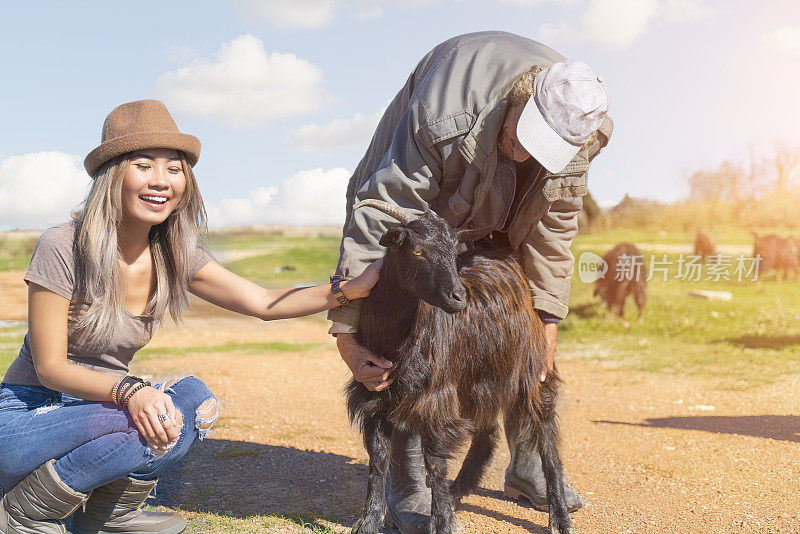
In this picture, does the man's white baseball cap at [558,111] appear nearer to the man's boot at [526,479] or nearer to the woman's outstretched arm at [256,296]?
the woman's outstretched arm at [256,296]

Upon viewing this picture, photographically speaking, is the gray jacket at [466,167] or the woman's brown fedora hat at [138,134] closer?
the woman's brown fedora hat at [138,134]

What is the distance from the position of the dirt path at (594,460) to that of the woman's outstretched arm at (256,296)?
36cm

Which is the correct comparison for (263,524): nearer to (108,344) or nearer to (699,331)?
(108,344)

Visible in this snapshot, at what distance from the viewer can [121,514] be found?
11.8 ft

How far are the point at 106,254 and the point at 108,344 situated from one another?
0.48m

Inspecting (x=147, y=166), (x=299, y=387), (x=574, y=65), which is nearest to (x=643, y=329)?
(x=299, y=387)

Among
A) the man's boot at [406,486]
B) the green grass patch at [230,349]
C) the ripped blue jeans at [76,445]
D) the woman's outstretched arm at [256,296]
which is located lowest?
the green grass patch at [230,349]

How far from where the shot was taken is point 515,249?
424 cm

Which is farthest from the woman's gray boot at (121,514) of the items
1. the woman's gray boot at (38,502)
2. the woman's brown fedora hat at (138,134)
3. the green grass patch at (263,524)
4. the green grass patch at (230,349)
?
the green grass patch at (230,349)

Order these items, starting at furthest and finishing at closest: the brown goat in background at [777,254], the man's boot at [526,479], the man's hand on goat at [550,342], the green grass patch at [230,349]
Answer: the brown goat in background at [777,254]
the green grass patch at [230,349]
the man's boot at [526,479]
the man's hand on goat at [550,342]

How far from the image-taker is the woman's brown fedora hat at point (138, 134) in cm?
Answer: 318

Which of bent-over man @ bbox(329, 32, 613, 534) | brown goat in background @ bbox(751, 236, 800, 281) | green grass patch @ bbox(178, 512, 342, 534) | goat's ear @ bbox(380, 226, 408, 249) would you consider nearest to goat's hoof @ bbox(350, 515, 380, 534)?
green grass patch @ bbox(178, 512, 342, 534)

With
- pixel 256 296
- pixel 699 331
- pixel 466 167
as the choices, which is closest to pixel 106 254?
pixel 256 296

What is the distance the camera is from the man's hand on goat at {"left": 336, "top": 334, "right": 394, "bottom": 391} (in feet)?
11.6
